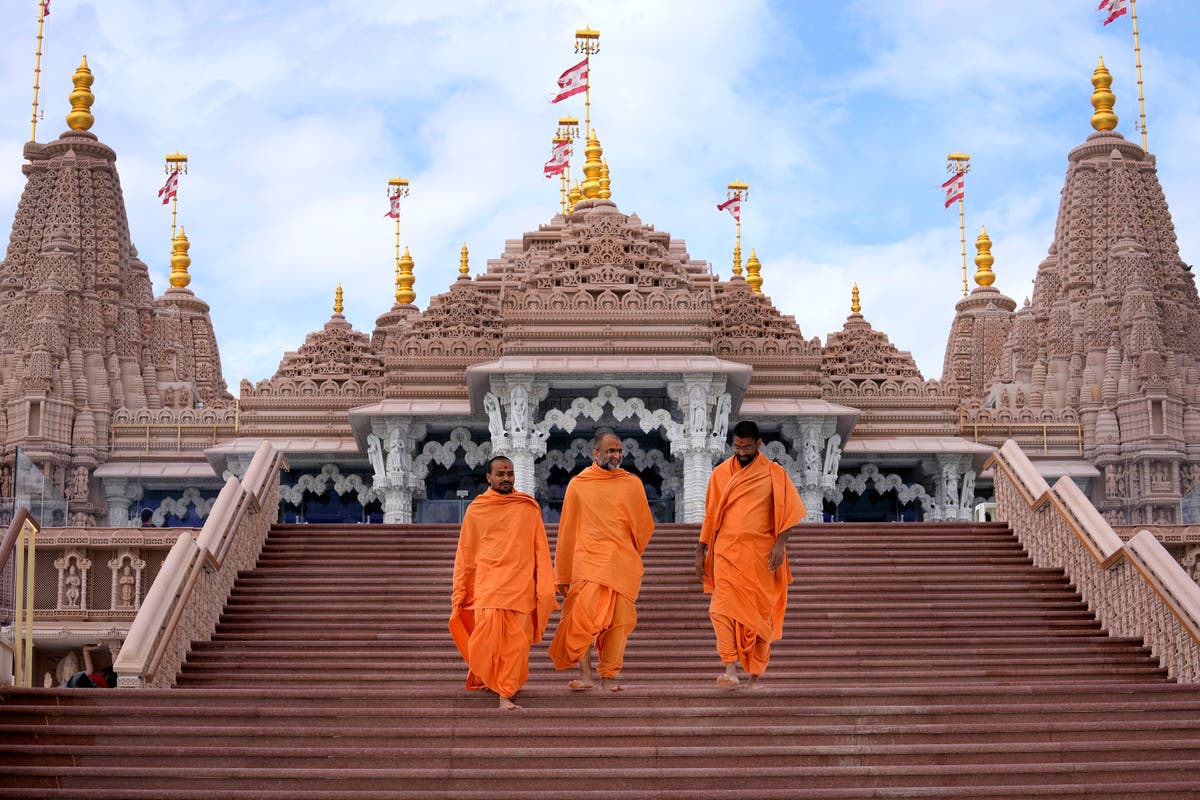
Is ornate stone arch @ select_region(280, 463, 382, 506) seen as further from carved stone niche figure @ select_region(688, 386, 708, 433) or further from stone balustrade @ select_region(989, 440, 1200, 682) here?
stone balustrade @ select_region(989, 440, 1200, 682)

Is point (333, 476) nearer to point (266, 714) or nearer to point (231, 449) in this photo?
point (231, 449)

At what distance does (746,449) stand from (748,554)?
0.74m

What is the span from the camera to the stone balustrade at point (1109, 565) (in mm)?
15164

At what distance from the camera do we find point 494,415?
93.4 feet

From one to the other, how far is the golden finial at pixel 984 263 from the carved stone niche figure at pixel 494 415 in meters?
26.1

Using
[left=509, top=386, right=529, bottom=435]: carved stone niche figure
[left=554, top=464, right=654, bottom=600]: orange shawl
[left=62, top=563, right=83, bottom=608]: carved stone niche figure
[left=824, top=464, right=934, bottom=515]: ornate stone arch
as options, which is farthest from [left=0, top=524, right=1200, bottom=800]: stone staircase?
[left=824, top=464, right=934, bottom=515]: ornate stone arch

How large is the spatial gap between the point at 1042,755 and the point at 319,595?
8129 millimetres

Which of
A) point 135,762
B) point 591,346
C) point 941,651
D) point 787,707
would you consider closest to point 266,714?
point 135,762

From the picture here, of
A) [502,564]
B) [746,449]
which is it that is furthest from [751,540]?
[502,564]

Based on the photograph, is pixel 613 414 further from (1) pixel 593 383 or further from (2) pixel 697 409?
(2) pixel 697 409

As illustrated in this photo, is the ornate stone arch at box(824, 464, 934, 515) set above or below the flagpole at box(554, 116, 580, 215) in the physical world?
below

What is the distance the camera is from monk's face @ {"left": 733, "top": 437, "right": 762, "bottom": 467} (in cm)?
1285

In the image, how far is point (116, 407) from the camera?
37.7 m

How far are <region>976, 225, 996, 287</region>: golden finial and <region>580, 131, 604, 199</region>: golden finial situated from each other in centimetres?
1766
